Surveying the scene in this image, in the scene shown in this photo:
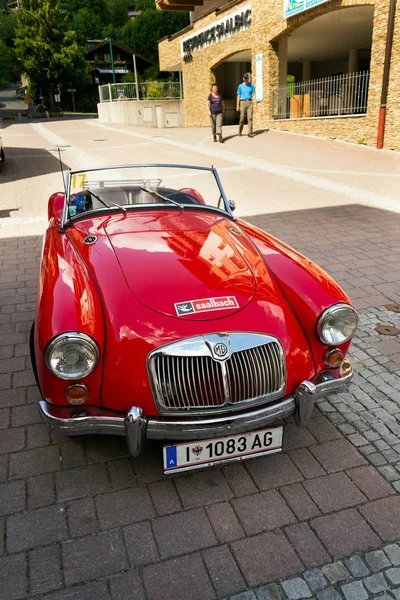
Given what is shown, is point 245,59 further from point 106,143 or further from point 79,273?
point 79,273

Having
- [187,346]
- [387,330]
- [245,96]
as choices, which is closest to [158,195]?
[187,346]

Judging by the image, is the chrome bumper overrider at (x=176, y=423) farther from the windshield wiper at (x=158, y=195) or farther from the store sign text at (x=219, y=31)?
the store sign text at (x=219, y=31)

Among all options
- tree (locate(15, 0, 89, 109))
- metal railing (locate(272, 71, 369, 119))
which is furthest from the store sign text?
tree (locate(15, 0, 89, 109))

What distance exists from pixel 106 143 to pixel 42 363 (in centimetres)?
1753

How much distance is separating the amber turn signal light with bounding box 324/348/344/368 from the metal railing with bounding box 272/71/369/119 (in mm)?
14629

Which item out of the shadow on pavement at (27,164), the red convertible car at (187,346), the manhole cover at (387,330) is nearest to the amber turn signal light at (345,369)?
the red convertible car at (187,346)

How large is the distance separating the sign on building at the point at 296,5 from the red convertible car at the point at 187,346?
16.4 m

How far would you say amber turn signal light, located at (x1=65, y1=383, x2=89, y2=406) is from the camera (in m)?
2.44

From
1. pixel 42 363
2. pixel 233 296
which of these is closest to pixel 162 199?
pixel 233 296

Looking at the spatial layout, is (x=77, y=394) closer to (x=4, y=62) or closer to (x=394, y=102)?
(x=394, y=102)

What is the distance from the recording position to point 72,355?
2.43 metres

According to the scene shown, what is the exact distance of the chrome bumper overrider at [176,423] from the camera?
93.3 inches

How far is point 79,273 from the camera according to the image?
9.64ft

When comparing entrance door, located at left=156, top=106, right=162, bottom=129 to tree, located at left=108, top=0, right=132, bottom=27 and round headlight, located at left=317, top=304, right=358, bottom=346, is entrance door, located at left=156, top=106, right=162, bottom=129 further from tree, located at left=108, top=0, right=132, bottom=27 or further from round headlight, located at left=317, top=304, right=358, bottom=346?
tree, located at left=108, top=0, right=132, bottom=27
